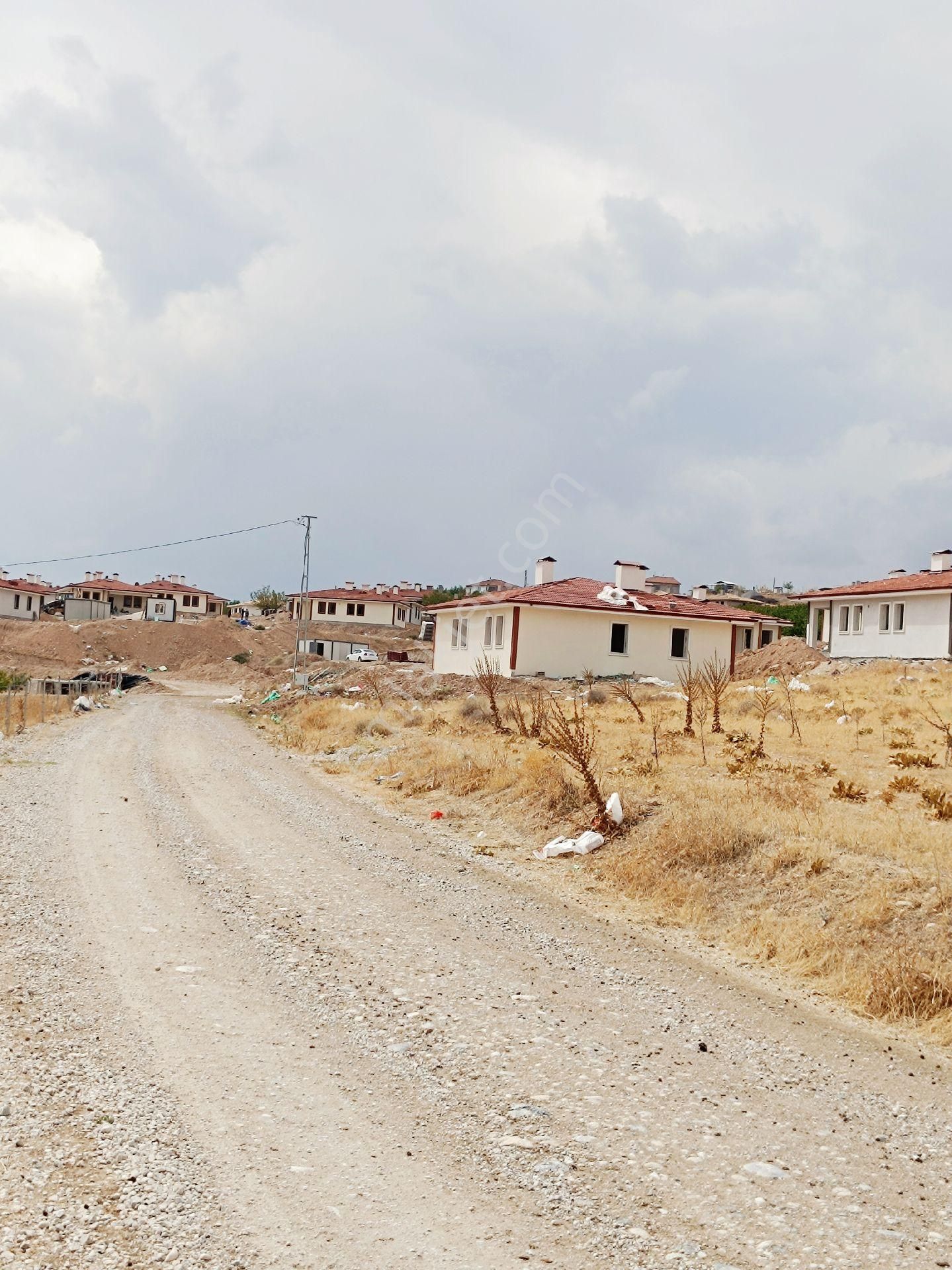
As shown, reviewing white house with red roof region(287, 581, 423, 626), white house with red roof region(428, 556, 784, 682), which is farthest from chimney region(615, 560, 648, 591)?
white house with red roof region(287, 581, 423, 626)

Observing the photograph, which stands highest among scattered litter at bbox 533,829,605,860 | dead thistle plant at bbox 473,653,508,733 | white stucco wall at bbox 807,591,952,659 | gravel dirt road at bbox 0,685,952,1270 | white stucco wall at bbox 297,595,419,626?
white stucco wall at bbox 297,595,419,626

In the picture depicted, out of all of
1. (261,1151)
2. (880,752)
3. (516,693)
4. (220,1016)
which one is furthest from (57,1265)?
(516,693)

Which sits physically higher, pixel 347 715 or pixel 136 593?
pixel 136 593

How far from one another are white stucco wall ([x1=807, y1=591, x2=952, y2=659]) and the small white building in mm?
24

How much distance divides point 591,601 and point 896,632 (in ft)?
39.8

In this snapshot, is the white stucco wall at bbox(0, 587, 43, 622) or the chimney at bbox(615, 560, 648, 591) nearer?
the chimney at bbox(615, 560, 648, 591)

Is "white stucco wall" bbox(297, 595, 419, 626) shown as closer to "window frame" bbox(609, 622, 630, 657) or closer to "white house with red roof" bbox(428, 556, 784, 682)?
"white house with red roof" bbox(428, 556, 784, 682)

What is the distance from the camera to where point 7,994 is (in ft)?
20.7

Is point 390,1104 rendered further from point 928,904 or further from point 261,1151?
point 928,904

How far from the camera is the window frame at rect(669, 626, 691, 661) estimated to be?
39.0 metres

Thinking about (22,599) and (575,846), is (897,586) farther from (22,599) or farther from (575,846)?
(22,599)

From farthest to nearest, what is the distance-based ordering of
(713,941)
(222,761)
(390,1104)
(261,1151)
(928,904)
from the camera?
1. (222,761)
2. (713,941)
3. (928,904)
4. (390,1104)
5. (261,1151)

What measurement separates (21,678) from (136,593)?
47.2m

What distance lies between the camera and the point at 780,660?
44.4 meters
